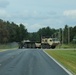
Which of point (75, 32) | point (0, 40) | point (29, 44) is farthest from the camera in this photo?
point (75, 32)

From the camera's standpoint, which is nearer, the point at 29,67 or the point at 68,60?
the point at 29,67

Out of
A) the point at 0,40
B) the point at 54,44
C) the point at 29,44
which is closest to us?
the point at 54,44

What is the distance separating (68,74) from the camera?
60.8 ft

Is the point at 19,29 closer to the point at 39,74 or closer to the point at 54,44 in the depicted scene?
the point at 54,44

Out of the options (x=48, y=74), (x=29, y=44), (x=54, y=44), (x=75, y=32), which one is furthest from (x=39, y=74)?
(x=75, y=32)

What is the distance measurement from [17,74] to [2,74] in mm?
827

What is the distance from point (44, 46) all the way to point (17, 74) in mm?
84572

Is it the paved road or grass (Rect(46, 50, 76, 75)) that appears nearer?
the paved road

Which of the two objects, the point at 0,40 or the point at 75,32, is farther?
the point at 75,32

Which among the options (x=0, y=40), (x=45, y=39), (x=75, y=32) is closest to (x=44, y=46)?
(x=45, y=39)

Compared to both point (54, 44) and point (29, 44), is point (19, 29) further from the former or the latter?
point (54, 44)

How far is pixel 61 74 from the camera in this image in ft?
60.5

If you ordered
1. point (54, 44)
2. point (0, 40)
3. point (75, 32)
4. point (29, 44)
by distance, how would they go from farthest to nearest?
point (75, 32) < point (0, 40) < point (29, 44) < point (54, 44)

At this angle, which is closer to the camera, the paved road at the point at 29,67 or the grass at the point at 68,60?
the paved road at the point at 29,67
